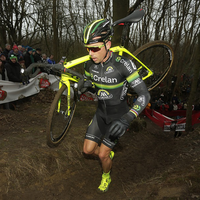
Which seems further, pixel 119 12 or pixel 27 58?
pixel 27 58

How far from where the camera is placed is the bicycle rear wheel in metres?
3.53

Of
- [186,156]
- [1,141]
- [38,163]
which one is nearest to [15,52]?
[1,141]

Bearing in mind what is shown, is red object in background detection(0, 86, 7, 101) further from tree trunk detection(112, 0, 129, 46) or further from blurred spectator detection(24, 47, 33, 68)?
tree trunk detection(112, 0, 129, 46)

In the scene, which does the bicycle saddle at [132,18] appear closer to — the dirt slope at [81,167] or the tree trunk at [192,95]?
the dirt slope at [81,167]

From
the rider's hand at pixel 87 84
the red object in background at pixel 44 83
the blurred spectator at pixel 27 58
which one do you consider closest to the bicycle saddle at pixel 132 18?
the rider's hand at pixel 87 84

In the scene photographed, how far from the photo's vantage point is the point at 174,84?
15094 mm

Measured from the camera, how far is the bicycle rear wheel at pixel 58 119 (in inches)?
139

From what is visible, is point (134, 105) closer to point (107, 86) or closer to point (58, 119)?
point (107, 86)

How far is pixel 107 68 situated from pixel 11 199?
291 centimetres

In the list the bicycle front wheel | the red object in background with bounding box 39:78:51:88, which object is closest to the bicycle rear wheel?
the bicycle front wheel

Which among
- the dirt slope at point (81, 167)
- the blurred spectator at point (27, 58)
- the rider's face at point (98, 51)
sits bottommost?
the dirt slope at point (81, 167)

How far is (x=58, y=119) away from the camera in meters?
4.01

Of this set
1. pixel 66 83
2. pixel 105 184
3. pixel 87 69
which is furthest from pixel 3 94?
pixel 105 184

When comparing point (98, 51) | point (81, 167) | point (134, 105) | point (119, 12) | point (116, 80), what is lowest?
point (81, 167)
